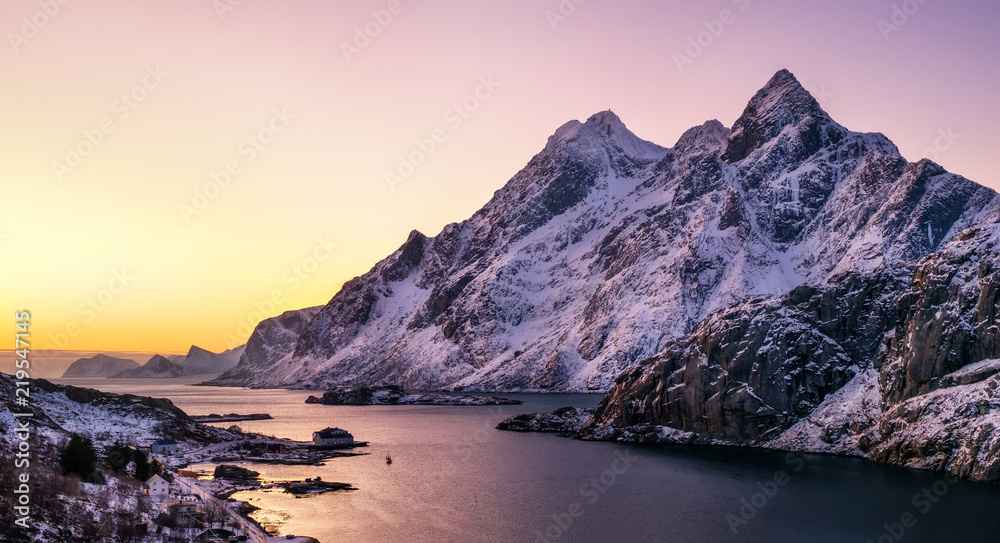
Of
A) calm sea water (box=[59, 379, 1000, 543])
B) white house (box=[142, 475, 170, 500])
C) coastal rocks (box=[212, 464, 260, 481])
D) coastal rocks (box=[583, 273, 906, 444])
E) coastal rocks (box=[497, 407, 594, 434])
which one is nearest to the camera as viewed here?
calm sea water (box=[59, 379, 1000, 543])

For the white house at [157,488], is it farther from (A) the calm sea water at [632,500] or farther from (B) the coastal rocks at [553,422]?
(B) the coastal rocks at [553,422]

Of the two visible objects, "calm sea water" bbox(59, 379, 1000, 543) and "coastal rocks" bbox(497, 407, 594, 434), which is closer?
"calm sea water" bbox(59, 379, 1000, 543)

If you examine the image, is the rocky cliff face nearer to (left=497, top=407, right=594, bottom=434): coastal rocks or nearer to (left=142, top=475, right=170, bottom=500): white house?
(left=497, top=407, right=594, bottom=434): coastal rocks

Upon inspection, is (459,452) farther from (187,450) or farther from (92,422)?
(92,422)

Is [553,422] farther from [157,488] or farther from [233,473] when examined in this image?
[157,488]

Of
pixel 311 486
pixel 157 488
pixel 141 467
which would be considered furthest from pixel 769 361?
pixel 141 467

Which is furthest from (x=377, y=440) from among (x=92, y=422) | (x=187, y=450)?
(x=92, y=422)

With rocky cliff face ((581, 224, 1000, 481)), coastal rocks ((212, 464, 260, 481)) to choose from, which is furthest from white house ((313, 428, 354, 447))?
rocky cliff face ((581, 224, 1000, 481))
